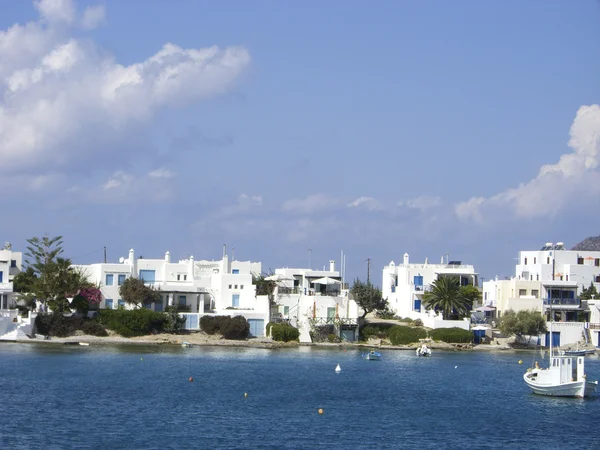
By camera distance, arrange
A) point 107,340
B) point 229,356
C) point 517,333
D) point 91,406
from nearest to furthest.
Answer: point 91,406
point 229,356
point 107,340
point 517,333

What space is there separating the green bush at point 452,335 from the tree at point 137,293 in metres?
24.8

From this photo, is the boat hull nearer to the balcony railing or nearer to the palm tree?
the palm tree

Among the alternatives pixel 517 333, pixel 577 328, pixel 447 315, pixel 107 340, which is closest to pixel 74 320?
pixel 107 340

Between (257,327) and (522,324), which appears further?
(522,324)

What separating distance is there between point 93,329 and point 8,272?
33.6 ft

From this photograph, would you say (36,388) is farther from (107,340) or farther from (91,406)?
(107,340)

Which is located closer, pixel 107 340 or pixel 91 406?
pixel 91 406

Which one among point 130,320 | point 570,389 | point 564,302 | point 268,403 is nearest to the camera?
point 268,403

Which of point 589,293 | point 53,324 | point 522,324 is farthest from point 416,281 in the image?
point 53,324

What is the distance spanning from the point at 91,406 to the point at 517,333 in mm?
50165

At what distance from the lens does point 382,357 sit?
77.8 m

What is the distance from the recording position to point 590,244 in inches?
4370

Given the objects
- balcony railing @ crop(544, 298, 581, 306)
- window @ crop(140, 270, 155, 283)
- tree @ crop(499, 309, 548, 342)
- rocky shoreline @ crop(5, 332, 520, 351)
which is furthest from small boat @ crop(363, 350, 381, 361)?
window @ crop(140, 270, 155, 283)

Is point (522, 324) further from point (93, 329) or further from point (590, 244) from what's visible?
point (93, 329)
